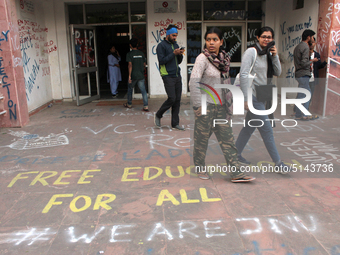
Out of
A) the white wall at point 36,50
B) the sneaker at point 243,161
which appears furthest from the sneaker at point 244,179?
the white wall at point 36,50

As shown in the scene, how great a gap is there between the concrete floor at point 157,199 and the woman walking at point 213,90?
0.38m

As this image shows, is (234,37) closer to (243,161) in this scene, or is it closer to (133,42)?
(133,42)

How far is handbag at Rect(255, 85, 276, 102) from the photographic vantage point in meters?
3.43

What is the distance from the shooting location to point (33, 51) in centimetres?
765

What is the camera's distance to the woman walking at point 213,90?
316 centimetres

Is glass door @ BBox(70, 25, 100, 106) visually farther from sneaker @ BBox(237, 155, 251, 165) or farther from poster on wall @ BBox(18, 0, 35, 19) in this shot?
sneaker @ BBox(237, 155, 251, 165)

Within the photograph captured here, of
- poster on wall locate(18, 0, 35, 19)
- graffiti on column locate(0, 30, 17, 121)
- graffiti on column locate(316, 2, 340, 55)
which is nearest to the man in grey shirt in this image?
graffiti on column locate(316, 2, 340, 55)

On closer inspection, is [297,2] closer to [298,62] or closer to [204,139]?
[298,62]

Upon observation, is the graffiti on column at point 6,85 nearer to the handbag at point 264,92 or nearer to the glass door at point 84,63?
the glass door at point 84,63

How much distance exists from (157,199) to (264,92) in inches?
67.4

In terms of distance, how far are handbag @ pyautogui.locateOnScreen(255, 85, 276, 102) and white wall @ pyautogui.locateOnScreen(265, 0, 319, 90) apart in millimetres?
4455

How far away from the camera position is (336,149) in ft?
14.5

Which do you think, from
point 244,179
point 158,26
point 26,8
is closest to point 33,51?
point 26,8

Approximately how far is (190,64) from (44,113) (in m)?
4.37
